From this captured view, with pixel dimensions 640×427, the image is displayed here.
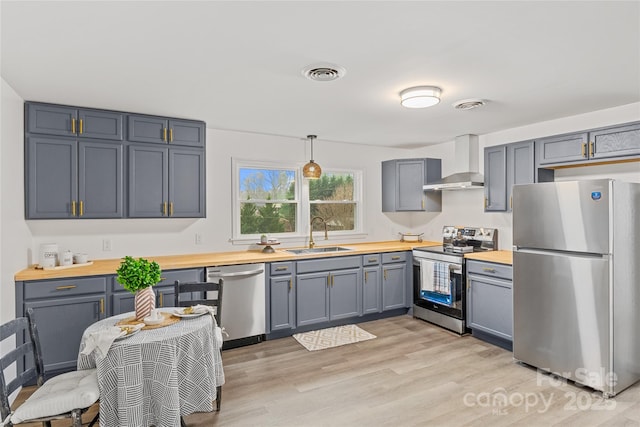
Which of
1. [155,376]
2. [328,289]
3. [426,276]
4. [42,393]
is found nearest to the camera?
[42,393]

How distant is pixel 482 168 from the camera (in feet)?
16.0

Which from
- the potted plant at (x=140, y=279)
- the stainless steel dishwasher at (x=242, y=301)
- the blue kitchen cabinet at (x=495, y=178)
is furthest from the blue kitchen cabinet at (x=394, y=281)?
the potted plant at (x=140, y=279)

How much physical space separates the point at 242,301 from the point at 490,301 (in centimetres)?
262

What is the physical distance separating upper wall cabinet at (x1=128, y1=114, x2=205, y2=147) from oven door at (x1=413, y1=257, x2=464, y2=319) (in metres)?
3.06

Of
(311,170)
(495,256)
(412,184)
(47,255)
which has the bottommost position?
(495,256)

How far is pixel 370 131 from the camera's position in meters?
4.60

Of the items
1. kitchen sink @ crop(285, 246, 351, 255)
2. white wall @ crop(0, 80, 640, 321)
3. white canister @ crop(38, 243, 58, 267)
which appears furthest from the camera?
kitchen sink @ crop(285, 246, 351, 255)

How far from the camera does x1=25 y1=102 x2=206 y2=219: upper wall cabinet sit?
3.26 m

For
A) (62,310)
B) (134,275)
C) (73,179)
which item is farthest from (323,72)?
(62,310)

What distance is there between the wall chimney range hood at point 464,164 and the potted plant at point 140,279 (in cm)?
368

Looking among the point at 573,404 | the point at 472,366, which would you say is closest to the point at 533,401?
the point at 573,404

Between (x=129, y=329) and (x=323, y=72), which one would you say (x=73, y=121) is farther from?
(x=323, y=72)

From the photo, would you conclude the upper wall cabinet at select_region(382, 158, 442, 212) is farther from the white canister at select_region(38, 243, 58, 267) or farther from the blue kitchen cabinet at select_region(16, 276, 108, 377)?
the white canister at select_region(38, 243, 58, 267)

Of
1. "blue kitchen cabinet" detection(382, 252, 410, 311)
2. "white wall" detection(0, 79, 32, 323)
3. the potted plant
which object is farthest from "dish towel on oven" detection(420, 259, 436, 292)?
"white wall" detection(0, 79, 32, 323)
